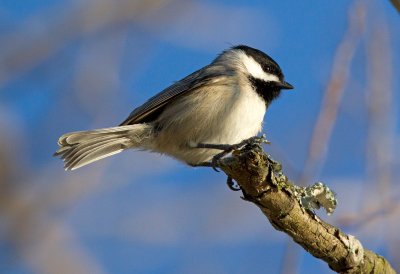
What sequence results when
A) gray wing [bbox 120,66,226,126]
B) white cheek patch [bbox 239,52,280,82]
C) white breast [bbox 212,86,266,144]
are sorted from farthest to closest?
white cheek patch [bbox 239,52,280,82] → gray wing [bbox 120,66,226,126] → white breast [bbox 212,86,266,144]

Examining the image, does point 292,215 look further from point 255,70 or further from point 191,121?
point 255,70

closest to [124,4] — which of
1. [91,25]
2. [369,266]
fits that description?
[91,25]

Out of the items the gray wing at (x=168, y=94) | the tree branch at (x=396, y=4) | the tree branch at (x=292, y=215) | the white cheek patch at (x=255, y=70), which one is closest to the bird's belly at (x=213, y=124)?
the gray wing at (x=168, y=94)

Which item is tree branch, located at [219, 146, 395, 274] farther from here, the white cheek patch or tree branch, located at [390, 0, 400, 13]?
the white cheek patch

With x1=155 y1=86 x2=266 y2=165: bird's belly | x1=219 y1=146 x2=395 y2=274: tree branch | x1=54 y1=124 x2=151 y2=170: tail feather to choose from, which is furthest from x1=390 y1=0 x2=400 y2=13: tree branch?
x1=54 y1=124 x2=151 y2=170: tail feather

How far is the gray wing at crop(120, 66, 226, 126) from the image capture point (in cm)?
385

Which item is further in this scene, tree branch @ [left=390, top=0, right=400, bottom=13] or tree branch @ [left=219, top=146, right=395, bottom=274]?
tree branch @ [left=219, top=146, right=395, bottom=274]

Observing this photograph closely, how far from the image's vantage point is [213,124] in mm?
3680

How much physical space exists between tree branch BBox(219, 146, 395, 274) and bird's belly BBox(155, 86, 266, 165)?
3.41 ft

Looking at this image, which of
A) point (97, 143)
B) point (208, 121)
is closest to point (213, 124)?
point (208, 121)

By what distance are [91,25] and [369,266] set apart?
68.5 inches

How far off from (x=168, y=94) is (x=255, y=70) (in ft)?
2.19

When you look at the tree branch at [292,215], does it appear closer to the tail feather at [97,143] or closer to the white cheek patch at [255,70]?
the tail feather at [97,143]

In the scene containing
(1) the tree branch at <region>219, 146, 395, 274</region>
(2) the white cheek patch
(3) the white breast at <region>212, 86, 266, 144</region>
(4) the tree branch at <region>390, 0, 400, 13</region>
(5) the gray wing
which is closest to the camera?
(4) the tree branch at <region>390, 0, 400, 13</region>
